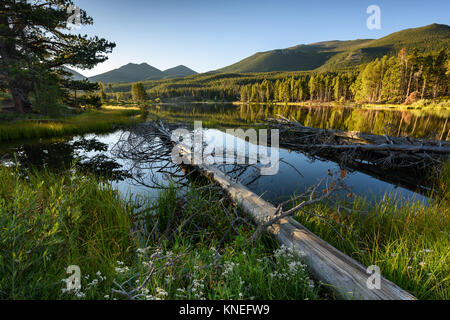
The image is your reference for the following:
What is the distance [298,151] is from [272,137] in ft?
12.6

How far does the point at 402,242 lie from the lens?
291 cm

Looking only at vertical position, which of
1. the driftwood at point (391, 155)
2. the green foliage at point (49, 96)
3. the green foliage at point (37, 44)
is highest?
the green foliage at point (37, 44)

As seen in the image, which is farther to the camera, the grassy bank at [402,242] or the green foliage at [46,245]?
the grassy bank at [402,242]

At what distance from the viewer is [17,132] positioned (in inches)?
526

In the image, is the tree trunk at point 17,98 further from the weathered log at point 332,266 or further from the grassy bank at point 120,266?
the weathered log at point 332,266

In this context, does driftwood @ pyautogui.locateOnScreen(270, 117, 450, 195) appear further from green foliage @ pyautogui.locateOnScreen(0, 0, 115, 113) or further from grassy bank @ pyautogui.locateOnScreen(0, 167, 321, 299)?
green foliage @ pyautogui.locateOnScreen(0, 0, 115, 113)

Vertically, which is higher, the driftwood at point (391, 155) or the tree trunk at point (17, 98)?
the tree trunk at point (17, 98)

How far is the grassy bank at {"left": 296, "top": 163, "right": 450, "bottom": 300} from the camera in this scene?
2.15 meters

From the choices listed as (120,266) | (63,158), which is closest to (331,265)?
(120,266)

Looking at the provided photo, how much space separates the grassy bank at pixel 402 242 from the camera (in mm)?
2150

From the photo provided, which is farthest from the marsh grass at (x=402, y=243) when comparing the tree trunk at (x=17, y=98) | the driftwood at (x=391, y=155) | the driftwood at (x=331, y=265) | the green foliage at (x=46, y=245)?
the tree trunk at (x=17, y=98)

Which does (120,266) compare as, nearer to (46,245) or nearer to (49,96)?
(46,245)
